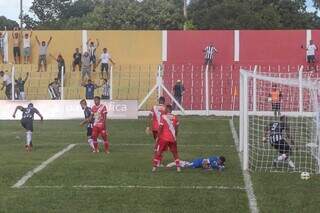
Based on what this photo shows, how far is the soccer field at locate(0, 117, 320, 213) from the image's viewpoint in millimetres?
11478

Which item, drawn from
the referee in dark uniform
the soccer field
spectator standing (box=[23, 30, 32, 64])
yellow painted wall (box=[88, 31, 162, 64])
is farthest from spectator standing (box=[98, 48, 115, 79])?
the referee in dark uniform

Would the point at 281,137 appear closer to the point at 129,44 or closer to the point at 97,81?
the point at 97,81

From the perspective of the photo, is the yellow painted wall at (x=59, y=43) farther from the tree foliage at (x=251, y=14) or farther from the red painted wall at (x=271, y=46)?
the tree foliage at (x=251, y=14)

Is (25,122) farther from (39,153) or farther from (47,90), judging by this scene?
(47,90)

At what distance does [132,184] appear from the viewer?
Result: 13.8m

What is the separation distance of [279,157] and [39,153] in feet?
22.1

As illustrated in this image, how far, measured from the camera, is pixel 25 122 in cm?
2078

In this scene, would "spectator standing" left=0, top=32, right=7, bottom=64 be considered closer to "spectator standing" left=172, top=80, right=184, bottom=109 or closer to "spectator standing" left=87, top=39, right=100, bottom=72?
"spectator standing" left=87, top=39, right=100, bottom=72

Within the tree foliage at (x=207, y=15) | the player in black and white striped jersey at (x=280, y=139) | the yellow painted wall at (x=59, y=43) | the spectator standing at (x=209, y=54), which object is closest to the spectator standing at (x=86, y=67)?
the yellow painted wall at (x=59, y=43)

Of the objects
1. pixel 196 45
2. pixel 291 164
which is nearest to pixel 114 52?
pixel 196 45

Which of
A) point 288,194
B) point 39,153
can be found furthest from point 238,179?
point 39,153

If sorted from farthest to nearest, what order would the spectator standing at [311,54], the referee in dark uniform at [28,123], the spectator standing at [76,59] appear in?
the spectator standing at [76,59] → the spectator standing at [311,54] → the referee in dark uniform at [28,123]

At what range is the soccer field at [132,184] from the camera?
11.5 meters

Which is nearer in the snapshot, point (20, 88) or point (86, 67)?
point (20, 88)
